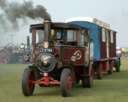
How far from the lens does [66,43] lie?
16.9 m

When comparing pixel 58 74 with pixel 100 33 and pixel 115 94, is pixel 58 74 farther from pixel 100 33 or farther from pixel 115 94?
pixel 100 33

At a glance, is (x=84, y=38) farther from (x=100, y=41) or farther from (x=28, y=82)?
(x=100, y=41)

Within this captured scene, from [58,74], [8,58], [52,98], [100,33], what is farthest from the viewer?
[8,58]

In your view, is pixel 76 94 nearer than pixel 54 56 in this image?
No

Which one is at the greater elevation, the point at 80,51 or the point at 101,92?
the point at 80,51

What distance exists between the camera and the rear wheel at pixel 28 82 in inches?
635

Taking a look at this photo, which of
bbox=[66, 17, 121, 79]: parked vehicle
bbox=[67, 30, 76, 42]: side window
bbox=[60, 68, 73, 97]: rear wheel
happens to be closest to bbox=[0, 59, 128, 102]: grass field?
bbox=[60, 68, 73, 97]: rear wheel

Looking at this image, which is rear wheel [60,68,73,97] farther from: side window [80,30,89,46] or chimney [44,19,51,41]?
side window [80,30,89,46]

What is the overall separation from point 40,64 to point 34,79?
721mm

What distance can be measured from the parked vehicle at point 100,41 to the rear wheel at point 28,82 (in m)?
5.26

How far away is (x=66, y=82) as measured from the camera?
51.6ft

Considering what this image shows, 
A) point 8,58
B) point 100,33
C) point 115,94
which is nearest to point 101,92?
point 115,94

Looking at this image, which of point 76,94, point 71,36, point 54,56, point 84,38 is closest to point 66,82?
point 54,56

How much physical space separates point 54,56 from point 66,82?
99cm
